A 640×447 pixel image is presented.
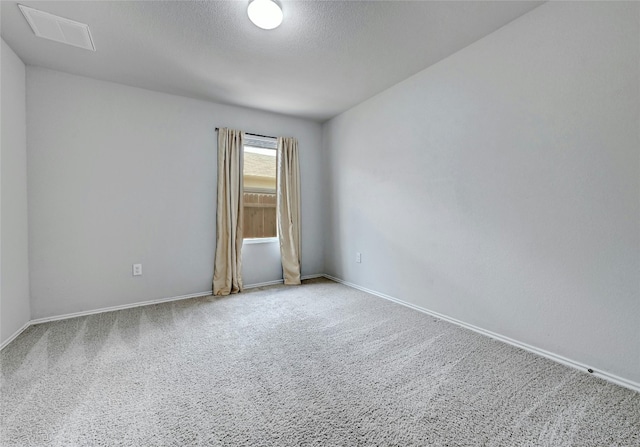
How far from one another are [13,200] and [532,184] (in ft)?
13.5

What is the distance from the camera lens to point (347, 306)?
2.86 meters

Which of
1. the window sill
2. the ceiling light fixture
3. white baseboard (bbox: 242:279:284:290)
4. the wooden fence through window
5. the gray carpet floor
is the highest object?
the ceiling light fixture

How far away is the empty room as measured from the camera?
139cm

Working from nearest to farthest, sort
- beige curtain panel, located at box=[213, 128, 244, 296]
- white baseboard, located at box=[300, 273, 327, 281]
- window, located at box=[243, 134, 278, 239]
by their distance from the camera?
beige curtain panel, located at box=[213, 128, 244, 296] < window, located at box=[243, 134, 278, 239] < white baseboard, located at box=[300, 273, 327, 281]

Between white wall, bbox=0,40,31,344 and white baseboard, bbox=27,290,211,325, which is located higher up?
white wall, bbox=0,40,31,344

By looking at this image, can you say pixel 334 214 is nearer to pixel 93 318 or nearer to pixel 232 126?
pixel 232 126

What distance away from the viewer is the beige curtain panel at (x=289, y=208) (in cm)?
380

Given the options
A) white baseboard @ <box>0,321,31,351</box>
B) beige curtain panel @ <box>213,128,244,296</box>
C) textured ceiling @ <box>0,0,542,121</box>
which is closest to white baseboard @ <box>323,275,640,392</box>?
beige curtain panel @ <box>213,128,244,296</box>

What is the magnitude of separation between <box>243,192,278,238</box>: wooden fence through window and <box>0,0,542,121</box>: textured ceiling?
4.60 feet

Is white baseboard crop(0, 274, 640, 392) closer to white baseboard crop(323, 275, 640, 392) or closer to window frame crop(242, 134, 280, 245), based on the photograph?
white baseboard crop(323, 275, 640, 392)

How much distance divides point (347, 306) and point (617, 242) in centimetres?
210

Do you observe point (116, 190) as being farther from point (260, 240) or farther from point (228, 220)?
point (260, 240)

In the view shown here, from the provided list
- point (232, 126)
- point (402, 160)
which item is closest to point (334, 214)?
point (402, 160)

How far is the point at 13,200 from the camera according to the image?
2.20 metres
